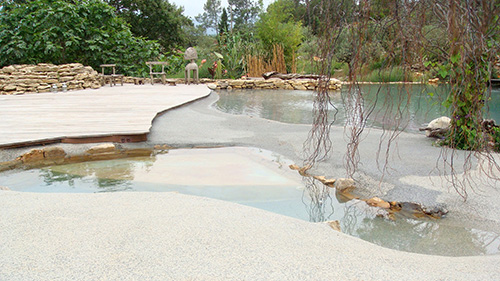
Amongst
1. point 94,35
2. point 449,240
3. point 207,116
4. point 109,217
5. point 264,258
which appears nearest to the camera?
point 264,258

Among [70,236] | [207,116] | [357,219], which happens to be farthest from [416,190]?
[207,116]

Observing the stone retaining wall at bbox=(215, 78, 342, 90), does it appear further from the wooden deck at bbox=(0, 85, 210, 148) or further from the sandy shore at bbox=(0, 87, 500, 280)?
the sandy shore at bbox=(0, 87, 500, 280)

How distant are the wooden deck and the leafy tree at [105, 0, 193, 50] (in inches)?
510

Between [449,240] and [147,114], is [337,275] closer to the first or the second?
[449,240]

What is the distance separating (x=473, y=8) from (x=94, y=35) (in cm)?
1203

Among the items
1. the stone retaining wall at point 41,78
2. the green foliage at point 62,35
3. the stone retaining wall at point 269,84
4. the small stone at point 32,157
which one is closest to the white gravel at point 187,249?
the small stone at point 32,157

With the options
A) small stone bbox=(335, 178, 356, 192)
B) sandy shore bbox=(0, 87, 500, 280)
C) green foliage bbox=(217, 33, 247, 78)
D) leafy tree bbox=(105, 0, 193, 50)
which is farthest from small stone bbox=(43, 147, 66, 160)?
leafy tree bbox=(105, 0, 193, 50)

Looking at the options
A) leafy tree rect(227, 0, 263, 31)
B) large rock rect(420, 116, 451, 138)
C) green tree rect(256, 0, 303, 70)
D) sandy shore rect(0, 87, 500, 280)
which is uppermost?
leafy tree rect(227, 0, 263, 31)

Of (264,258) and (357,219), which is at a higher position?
(264,258)

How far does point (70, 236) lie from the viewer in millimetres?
1845

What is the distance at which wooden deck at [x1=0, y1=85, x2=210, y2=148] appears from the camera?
14.0 ft

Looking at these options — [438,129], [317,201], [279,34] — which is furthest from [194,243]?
[279,34]

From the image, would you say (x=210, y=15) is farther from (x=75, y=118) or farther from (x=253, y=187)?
(x=253, y=187)

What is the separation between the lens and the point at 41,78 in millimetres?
8867
